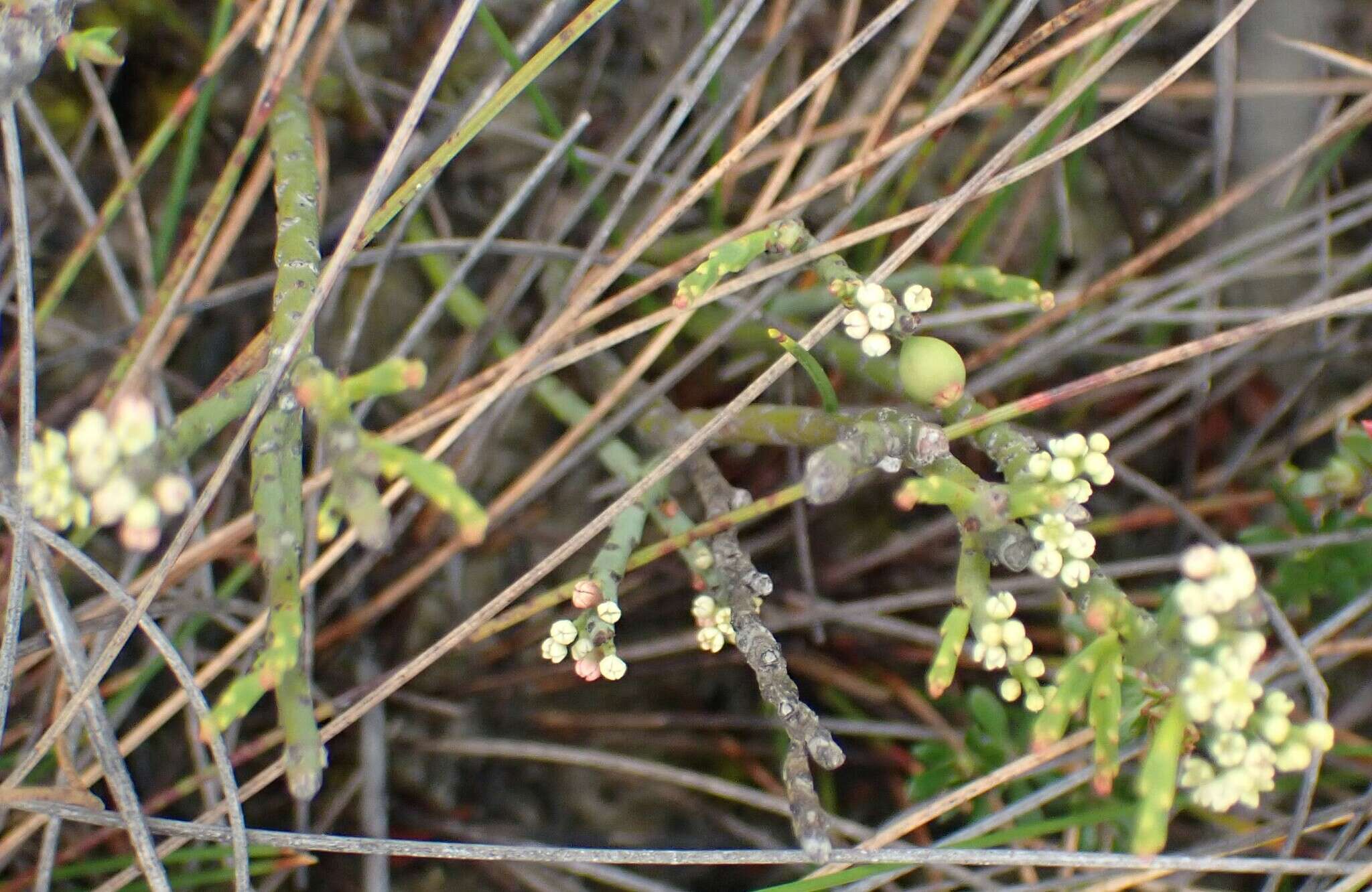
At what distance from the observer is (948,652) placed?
114 cm

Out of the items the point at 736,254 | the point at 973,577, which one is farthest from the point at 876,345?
the point at 973,577

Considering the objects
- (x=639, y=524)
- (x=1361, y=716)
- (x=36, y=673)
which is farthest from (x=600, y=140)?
(x=1361, y=716)

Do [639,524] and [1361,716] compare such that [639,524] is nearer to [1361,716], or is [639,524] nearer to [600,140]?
[600,140]

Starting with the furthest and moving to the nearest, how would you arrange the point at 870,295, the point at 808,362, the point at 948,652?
the point at 808,362 → the point at 870,295 → the point at 948,652

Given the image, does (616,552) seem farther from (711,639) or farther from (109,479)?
(109,479)

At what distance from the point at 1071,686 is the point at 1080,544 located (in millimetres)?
157

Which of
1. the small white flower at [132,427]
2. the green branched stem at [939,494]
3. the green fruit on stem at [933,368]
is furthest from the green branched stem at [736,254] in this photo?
the small white flower at [132,427]

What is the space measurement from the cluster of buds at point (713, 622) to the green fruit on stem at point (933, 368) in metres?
0.39

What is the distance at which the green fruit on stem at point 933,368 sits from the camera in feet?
4.19

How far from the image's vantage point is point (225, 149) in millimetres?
2193

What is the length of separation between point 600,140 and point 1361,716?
200cm

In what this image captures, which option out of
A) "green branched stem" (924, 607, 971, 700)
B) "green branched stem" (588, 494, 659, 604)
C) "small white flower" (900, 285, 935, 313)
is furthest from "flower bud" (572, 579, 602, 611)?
"small white flower" (900, 285, 935, 313)

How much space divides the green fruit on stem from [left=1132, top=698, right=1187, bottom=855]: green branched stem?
1.44 ft

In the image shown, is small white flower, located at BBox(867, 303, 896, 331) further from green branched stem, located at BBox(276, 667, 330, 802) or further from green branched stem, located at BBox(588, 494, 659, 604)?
green branched stem, located at BBox(276, 667, 330, 802)
